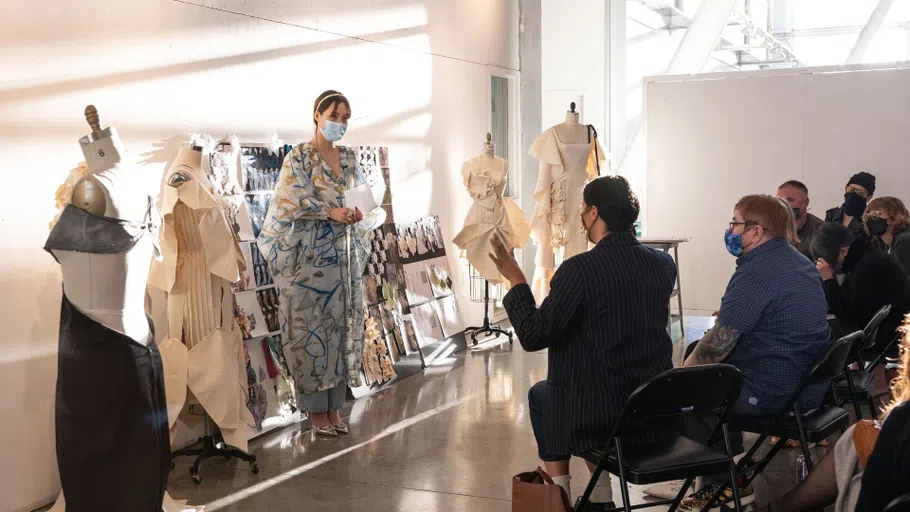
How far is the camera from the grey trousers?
530 cm

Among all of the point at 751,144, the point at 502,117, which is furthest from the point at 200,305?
the point at 751,144

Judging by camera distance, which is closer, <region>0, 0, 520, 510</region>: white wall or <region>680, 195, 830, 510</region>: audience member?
<region>680, 195, 830, 510</region>: audience member

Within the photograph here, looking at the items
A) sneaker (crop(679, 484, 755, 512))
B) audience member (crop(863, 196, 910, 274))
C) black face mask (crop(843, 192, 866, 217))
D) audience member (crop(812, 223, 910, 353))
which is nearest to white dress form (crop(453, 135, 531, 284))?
black face mask (crop(843, 192, 866, 217))

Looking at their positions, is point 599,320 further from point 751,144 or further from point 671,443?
point 751,144

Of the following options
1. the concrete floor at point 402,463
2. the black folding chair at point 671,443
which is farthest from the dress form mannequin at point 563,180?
the black folding chair at point 671,443

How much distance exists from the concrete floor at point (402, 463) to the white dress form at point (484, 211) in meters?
1.38

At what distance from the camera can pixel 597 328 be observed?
3.16m

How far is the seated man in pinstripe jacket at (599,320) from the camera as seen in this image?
3.13 m

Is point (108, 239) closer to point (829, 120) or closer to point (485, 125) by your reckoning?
point (485, 125)

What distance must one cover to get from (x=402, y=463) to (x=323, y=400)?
0.77m

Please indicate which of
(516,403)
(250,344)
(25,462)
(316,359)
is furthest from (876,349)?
(25,462)

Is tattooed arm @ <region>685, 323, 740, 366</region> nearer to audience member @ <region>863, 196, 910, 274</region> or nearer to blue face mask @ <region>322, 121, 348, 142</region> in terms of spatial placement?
audience member @ <region>863, 196, 910, 274</region>

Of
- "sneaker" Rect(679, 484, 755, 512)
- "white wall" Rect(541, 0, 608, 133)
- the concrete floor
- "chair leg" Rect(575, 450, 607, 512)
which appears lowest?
the concrete floor

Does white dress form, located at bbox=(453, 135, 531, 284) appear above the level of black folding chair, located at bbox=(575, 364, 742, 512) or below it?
above
